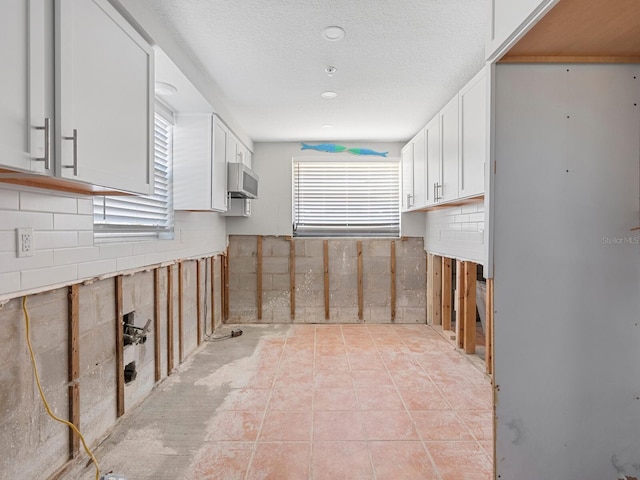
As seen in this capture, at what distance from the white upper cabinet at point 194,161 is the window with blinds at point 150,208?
7 centimetres

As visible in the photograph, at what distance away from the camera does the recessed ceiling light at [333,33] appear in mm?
2400

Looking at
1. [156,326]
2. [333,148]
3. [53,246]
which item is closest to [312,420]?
[156,326]

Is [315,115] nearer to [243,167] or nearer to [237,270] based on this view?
[243,167]

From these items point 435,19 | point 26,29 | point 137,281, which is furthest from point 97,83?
point 435,19

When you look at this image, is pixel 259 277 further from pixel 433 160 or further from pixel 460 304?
pixel 433 160

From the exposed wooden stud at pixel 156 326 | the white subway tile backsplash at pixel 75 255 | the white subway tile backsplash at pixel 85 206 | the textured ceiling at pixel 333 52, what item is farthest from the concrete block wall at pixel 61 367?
the textured ceiling at pixel 333 52

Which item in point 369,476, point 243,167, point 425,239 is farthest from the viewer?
point 425,239

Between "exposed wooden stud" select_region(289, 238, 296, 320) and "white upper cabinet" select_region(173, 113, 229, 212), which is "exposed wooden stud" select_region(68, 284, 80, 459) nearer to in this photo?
"white upper cabinet" select_region(173, 113, 229, 212)

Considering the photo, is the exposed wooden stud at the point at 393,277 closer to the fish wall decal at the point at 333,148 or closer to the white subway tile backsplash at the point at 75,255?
the fish wall decal at the point at 333,148

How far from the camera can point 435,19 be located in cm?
231

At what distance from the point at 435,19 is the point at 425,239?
3332 mm

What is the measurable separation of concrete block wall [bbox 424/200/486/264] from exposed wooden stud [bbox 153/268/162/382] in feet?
8.75

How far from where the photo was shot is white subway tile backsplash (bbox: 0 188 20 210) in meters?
1.57

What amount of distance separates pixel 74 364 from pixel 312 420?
4.88ft
